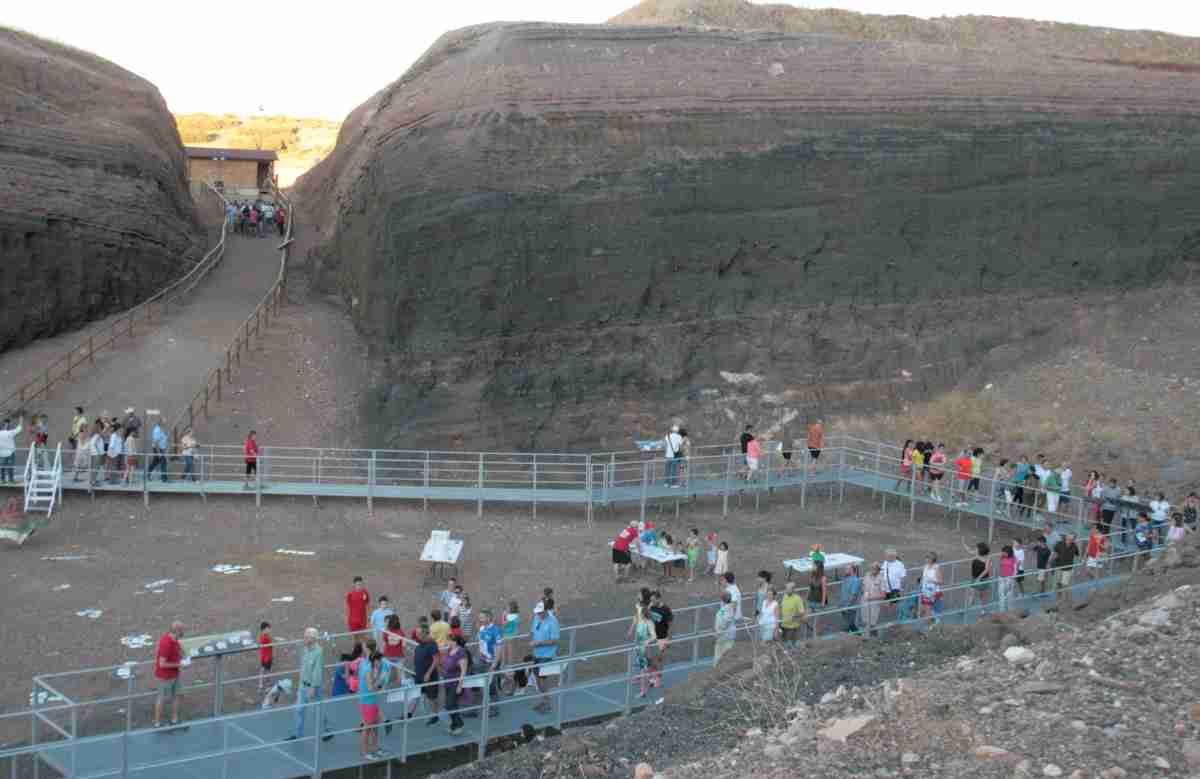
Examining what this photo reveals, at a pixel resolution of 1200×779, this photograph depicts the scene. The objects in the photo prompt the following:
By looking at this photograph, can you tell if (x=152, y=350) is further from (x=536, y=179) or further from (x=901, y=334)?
(x=901, y=334)

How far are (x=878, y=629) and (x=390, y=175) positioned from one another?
1820cm

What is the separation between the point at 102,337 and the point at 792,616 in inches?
807

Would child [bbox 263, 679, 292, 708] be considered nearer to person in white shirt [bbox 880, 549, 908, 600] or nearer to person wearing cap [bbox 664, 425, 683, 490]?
person in white shirt [bbox 880, 549, 908, 600]

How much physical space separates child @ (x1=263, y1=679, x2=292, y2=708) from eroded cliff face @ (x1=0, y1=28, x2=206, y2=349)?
1852 centimetres

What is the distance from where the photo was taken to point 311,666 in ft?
42.1

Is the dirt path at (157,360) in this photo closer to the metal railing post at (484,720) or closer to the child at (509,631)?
the child at (509,631)

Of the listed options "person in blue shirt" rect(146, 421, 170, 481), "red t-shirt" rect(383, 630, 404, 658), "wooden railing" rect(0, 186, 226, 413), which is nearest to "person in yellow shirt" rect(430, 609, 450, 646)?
"red t-shirt" rect(383, 630, 404, 658)

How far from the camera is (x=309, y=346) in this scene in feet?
95.4

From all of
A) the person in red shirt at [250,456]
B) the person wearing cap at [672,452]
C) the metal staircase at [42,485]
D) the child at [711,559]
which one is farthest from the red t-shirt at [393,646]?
the person wearing cap at [672,452]

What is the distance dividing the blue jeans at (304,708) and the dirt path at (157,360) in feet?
45.6

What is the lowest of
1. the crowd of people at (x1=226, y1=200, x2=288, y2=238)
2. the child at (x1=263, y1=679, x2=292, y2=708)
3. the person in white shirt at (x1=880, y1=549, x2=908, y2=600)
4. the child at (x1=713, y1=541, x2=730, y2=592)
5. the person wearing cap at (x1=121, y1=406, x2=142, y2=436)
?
the child at (x1=263, y1=679, x2=292, y2=708)

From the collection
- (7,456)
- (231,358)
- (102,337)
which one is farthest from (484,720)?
(102,337)

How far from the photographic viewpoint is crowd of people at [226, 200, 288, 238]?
38719 mm

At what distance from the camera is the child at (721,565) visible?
60.7ft
